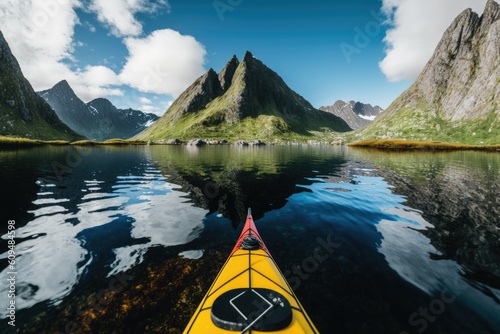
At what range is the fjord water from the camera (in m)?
Answer: 7.84

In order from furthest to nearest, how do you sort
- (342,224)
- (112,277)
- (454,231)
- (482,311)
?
1. (342,224)
2. (454,231)
3. (112,277)
4. (482,311)

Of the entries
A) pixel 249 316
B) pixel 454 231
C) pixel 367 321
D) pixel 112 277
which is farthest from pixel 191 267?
pixel 454 231

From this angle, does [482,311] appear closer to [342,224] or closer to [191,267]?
[342,224]

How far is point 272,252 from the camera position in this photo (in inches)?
477

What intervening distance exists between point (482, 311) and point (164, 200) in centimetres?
2060

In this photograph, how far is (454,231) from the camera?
14422 mm

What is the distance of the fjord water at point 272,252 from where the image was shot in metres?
7.84
